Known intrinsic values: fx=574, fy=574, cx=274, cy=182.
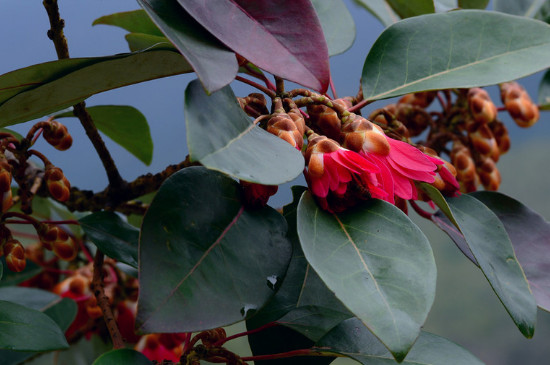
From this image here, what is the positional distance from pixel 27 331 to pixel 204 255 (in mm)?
217

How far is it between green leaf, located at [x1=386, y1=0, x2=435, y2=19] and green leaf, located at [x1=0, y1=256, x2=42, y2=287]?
708mm

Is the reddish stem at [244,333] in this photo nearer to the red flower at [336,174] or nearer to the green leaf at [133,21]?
the red flower at [336,174]

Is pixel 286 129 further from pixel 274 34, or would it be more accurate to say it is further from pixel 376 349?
pixel 376 349

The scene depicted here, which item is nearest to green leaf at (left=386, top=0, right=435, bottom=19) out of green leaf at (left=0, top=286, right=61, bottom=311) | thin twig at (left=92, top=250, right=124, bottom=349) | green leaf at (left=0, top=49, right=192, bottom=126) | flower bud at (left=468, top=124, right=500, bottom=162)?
flower bud at (left=468, top=124, right=500, bottom=162)

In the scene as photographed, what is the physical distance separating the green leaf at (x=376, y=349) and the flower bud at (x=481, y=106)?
38 centimetres

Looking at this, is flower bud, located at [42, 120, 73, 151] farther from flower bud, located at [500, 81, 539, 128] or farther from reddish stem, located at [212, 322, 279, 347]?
flower bud, located at [500, 81, 539, 128]

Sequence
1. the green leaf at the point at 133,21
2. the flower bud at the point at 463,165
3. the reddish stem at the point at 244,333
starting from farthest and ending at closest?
the flower bud at the point at 463,165
the green leaf at the point at 133,21
the reddish stem at the point at 244,333

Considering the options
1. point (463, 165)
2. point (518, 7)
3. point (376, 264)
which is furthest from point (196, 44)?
point (518, 7)

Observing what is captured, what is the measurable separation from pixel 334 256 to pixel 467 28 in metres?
0.32

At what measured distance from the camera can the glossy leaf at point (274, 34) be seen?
0.43 meters

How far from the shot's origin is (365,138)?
45 cm

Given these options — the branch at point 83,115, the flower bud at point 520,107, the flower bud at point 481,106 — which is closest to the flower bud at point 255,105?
the branch at point 83,115

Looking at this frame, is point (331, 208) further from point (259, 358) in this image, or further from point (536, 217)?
point (536, 217)

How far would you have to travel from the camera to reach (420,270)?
40 cm
